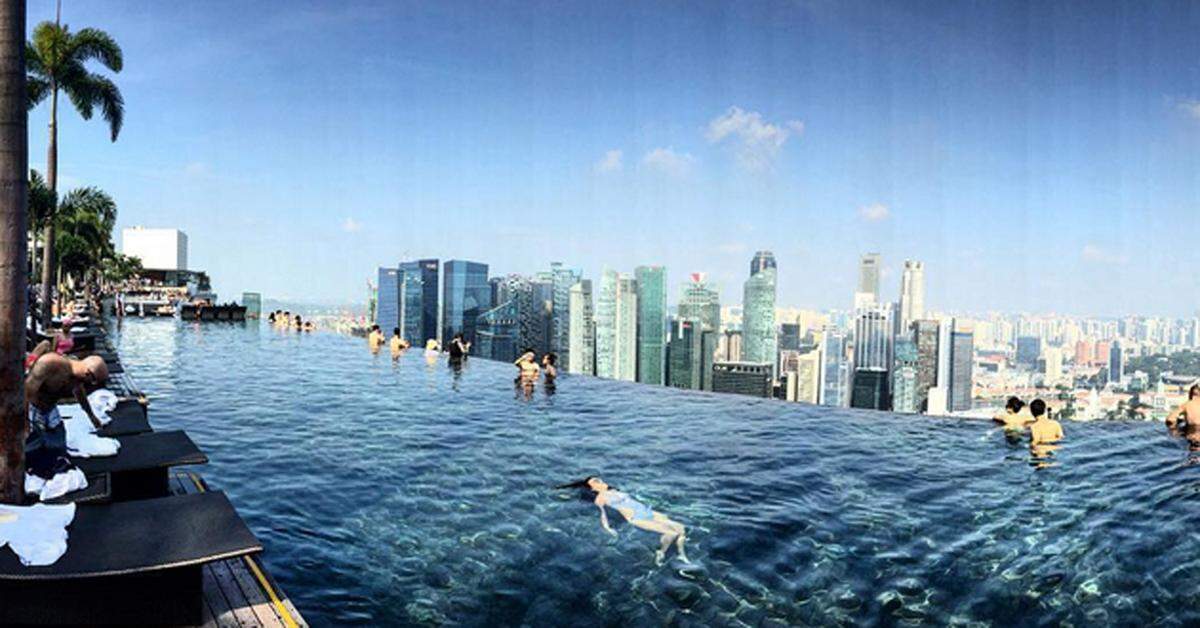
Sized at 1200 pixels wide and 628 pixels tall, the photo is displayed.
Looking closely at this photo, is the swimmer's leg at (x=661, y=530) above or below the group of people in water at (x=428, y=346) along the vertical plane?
below

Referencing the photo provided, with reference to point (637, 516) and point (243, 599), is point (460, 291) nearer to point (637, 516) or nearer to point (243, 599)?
point (637, 516)

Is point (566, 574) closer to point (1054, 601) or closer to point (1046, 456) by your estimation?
point (1054, 601)

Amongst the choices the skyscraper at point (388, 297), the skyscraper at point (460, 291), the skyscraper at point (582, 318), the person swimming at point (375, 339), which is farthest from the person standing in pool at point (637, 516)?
the skyscraper at point (388, 297)

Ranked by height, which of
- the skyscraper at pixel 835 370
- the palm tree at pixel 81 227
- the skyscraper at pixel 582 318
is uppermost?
the palm tree at pixel 81 227

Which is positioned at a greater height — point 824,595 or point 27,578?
point 27,578

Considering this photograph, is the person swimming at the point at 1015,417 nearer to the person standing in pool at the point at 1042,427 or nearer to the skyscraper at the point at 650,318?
the person standing in pool at the point at 1042,427

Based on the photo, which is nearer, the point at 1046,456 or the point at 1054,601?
the point at 1054,601

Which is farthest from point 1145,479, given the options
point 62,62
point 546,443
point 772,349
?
point 772,349
